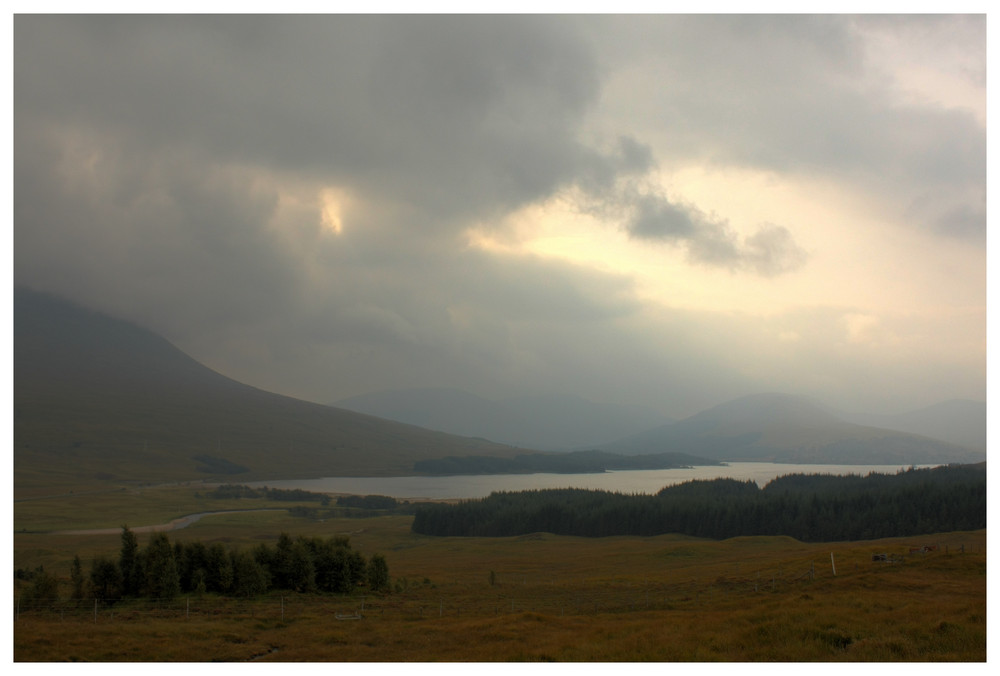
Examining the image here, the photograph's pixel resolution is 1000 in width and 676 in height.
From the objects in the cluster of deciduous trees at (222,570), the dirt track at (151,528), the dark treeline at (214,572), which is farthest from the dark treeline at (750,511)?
the cluster of deciduous trees at (222,570)

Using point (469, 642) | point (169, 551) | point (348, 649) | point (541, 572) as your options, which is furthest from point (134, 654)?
point (541, 572)

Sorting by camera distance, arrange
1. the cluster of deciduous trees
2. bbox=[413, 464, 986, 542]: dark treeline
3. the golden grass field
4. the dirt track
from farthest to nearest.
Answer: the dirt track, bbox=[413, 464, 986, 542]: dark treeline, the cluster of deciduous trees, the golden grass field

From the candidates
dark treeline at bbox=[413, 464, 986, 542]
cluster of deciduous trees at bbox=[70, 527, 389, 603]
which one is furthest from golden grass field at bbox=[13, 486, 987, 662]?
dark treeline at bbox=[413, 464, 986, 542]

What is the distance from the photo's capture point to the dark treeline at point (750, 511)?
362 ft

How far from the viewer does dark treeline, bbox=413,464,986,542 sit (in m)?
110

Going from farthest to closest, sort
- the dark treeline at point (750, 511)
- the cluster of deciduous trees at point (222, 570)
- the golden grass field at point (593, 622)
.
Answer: the dark treeline at point (750, 511) < the cluster of deciduous trees at point (222, 570) < the golden grass field at point (593, 622)

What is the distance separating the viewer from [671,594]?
47031mm

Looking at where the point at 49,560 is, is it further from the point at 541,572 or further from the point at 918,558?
the point at 918,558

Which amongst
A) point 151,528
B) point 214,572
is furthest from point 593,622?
point 151,528

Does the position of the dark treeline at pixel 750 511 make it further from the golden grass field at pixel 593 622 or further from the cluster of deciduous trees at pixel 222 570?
the cluster of deciduous trees at pixel 222 570

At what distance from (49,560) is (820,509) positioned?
146 m

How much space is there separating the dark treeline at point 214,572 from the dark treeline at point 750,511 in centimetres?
9907

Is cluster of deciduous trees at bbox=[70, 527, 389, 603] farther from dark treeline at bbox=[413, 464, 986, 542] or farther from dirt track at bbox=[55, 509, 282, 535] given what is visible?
dirt track at bbox=[55, 509, 282, 535]
